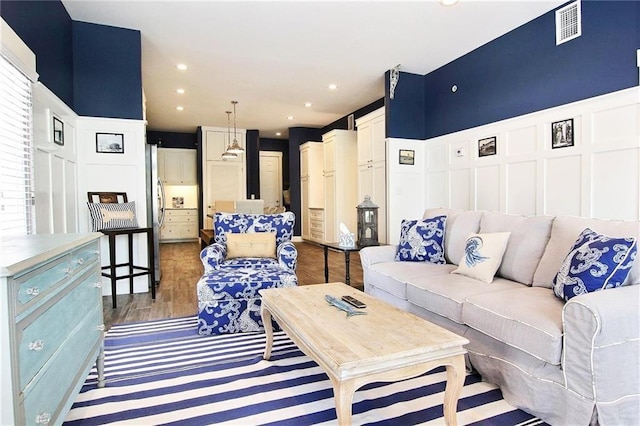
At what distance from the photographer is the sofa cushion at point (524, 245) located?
2.37m

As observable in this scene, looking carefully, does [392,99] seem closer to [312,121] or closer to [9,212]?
[312,121]

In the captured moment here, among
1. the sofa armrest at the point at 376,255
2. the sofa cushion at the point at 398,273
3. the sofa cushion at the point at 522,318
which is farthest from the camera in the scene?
the sofa armrest at the point at 376,255

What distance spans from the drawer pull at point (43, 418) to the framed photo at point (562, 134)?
166 inches

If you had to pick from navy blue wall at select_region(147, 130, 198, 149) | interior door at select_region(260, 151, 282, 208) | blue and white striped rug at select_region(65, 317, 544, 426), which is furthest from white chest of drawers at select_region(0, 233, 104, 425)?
interior door at select_region(260, 151, 282, 208)

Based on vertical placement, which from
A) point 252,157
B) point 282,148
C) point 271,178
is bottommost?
point 271,178

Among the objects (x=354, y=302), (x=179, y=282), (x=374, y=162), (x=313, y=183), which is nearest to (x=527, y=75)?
(x=374, y=162)

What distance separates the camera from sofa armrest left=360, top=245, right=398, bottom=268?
3242 millimetres

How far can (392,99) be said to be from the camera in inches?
202

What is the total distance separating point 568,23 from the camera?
11.1ft

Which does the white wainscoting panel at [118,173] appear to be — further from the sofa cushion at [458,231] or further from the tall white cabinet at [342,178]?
the tall white cabinet at [342,178]

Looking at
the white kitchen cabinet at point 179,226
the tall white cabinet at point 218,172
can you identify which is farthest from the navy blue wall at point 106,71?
the white kitchen cabinet at point 179,226

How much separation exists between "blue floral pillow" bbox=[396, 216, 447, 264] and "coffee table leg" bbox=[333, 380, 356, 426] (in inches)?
78.7

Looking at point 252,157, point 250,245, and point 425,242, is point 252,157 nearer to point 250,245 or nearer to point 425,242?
point 250,245

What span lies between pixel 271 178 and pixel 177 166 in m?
2.57
